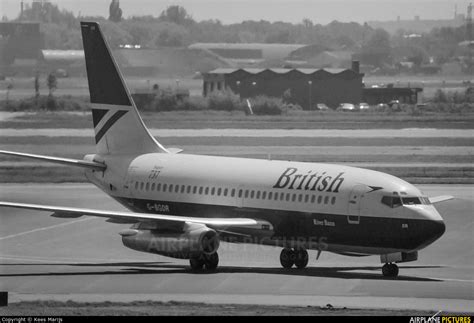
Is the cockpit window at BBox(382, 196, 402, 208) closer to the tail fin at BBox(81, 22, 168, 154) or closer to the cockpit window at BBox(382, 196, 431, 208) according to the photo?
the cockpit window at BBox(382, 196, 431, 208)

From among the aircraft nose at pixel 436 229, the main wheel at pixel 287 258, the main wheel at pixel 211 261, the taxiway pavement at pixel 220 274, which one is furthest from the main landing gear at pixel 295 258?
the aircraft nose at pixel 436 229

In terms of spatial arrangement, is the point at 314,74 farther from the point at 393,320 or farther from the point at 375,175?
the point at 393,320

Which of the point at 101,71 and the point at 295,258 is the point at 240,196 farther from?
the point at 101,71

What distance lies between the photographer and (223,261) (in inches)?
1905

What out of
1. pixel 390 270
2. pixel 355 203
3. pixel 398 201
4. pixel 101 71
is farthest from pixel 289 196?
pixel 101 71

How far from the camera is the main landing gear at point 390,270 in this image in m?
43.5

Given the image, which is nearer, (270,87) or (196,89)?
(270,87)

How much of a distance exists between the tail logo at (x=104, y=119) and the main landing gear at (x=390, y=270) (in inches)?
595

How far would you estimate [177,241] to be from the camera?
146ft

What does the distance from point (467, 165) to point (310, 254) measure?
120 ft

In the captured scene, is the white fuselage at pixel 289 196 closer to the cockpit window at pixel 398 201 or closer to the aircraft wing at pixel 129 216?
the cockpit window at pixel 398 201

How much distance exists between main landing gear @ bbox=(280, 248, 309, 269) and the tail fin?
9.52m

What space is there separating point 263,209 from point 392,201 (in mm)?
5437

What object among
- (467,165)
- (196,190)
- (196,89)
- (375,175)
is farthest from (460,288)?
(196,89)
